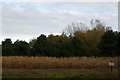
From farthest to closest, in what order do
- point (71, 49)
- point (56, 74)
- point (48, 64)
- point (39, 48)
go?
point (39, 48) → point (71, 49) → point (48, 64) → point (56, 74)

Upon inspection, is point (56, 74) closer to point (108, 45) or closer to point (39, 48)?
point (108, 45)

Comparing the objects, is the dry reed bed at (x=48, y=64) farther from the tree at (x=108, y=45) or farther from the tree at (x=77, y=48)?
the tree at (x=77, y=48)

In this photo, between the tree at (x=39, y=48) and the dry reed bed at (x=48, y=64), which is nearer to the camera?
the dry reed bed at (x=48, y=64)

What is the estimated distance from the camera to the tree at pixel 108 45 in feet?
130

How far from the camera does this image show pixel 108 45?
132ft

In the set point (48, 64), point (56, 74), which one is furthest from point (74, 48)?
point (56, 74)

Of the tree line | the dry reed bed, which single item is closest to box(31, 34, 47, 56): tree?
the tree line

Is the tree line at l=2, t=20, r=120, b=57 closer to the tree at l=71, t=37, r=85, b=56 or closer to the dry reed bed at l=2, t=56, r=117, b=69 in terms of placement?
the tree at l=71, t=37, r=85, b=56

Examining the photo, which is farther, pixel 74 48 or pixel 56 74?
pixel 74 48

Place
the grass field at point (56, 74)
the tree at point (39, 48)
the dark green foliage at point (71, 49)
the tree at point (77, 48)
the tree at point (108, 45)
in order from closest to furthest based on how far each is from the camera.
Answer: the grass field at point (56, 74) → the tree at point (108, 45) → the dark green foliage at point (71, 49) → the tree at point (39, 48) → the tree at point (77, 48)

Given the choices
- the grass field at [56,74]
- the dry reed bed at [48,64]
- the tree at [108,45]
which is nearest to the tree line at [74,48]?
the tree at [108,45]

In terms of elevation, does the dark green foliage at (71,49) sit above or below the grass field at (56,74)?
above

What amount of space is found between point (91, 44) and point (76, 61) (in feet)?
A: 70.7

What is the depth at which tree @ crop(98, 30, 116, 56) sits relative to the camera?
39.8 metres
